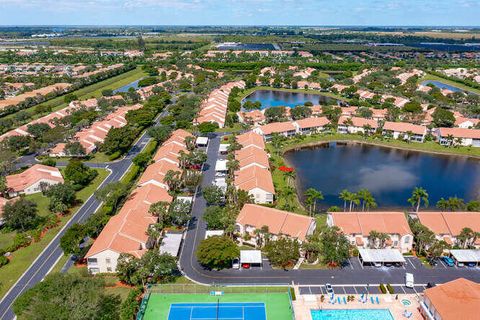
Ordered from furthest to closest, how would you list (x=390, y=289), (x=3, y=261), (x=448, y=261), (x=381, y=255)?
(x=448, y=261), (x=381, y=255), (x=3, y=261), (x=390, y=289)

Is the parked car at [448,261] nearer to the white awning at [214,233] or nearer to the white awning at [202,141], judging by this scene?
the white awning at [214,233]

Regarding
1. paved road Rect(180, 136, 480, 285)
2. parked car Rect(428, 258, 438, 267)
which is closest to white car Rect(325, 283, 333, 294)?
paved road Rect(180, 136, 480, 285)

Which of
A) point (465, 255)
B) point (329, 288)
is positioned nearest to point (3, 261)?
point (329, 288)

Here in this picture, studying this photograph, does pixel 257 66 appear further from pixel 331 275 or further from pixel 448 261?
pixel 331 275

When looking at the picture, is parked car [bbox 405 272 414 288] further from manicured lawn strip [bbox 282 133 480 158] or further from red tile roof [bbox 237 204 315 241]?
manicured lawn strip [bbox 282 133 480 158]

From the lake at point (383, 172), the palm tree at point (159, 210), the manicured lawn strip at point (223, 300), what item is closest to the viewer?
the manicured lawn strip at point (223, 300)

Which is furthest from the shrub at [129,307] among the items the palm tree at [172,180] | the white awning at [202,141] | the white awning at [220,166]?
the white awning at [202,141]
